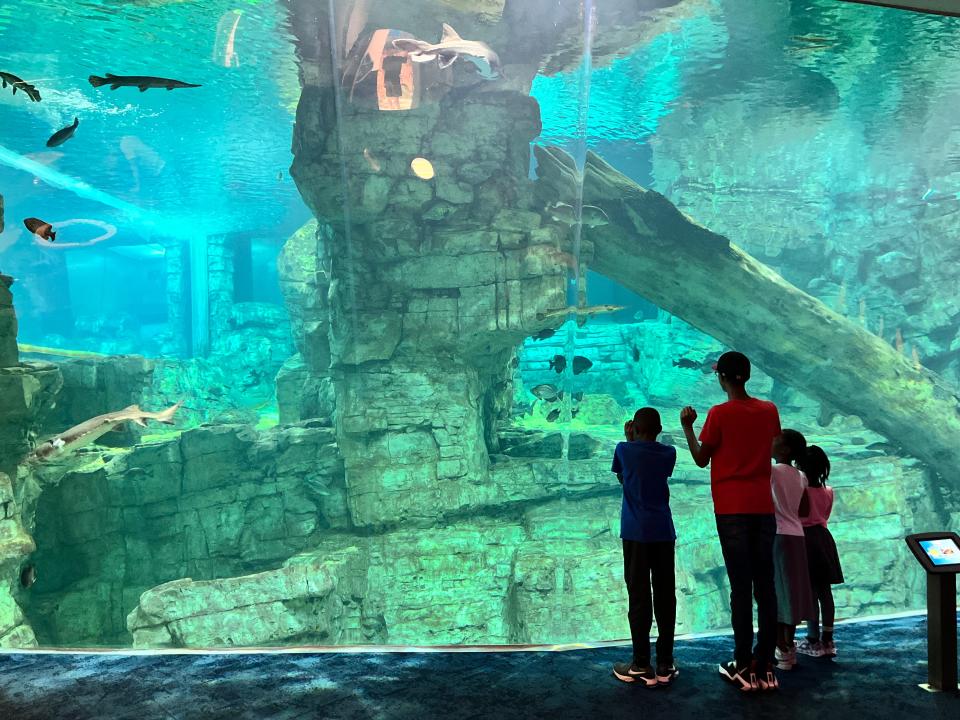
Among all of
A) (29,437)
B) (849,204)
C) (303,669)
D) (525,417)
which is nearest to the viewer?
(303,669)

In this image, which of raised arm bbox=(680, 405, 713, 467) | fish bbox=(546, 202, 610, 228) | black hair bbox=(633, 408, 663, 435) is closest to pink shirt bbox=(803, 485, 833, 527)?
raised arm bbox=(680, 405, 713, 467)

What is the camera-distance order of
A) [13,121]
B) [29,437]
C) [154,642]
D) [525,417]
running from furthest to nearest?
[525,417]
[13,121]
[154,642]
[29,437]

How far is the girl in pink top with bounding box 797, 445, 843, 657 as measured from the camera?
3.47 meters

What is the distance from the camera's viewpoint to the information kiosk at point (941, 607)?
2.83m

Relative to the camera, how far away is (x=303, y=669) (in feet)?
10.7

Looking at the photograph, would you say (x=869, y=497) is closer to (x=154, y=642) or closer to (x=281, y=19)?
(x=154, y=642)

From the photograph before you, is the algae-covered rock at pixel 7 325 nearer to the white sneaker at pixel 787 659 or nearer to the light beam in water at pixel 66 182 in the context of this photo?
the white sneaker at pixel 787 659

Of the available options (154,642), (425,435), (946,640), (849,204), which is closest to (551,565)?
(425,435)

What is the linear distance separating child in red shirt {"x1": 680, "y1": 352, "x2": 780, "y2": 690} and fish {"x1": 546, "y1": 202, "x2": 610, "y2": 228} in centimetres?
999

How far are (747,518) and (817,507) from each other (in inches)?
36.0

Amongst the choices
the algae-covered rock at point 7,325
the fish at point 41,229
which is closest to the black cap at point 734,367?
the fish at point 41,229

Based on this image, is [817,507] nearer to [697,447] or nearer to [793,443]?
[793,443]

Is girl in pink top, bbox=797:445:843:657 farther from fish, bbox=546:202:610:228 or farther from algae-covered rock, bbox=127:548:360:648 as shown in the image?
fish, bbox=546:202:610:228

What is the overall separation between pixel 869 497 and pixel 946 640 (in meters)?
13.7
